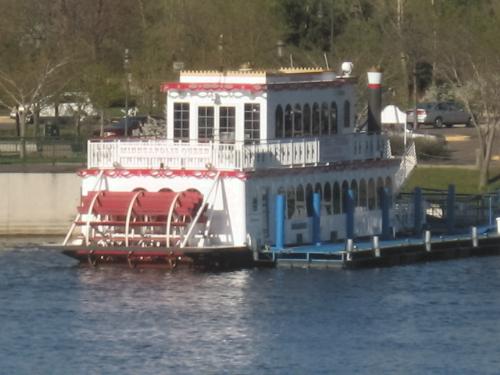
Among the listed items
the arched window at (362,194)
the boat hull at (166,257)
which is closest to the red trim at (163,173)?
the boat hull at (166,257)

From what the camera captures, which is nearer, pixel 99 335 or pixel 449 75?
pixel 99 335

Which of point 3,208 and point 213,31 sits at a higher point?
point 213,31

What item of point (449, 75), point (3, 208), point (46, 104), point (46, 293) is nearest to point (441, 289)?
point (46, 293)

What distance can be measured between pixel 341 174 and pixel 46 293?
9.28 m

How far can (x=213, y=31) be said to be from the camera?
82125 millimetres

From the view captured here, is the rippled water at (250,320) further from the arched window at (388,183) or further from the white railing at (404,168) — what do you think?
the white railing at (404,168)

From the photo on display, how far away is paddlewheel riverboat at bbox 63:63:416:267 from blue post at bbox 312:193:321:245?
0.16ft

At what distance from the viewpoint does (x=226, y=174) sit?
51.2 m

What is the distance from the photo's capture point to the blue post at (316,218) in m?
53.4

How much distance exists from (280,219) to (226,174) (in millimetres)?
1808

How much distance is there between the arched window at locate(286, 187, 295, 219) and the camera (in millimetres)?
53094

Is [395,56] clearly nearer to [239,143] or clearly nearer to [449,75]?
[449,75]

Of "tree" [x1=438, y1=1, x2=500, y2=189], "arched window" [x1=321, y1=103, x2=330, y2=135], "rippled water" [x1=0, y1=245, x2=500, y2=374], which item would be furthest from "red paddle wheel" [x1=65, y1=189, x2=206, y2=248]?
"tree" [x1=438, y1=1, x2=500, y2=189]

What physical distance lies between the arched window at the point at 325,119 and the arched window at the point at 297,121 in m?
1.14
